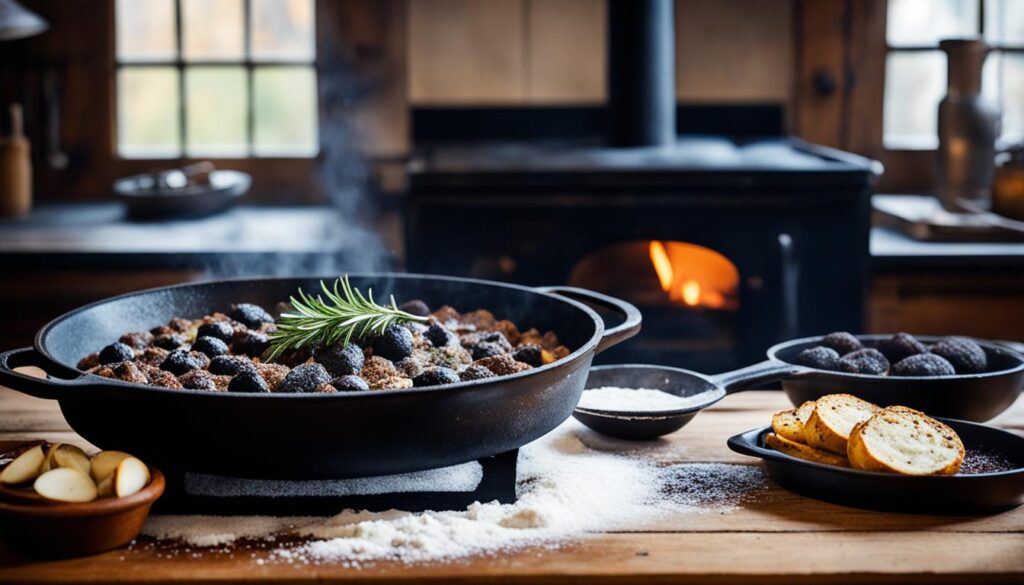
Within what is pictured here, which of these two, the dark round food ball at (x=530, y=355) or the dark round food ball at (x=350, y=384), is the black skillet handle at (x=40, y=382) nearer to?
the dark round food ball at (x=350, y=384)

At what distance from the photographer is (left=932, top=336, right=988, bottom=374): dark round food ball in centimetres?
159

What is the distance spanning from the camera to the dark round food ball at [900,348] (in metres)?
1.63

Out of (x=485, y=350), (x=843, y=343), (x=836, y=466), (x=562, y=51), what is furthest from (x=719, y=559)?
(x=562, y=51)

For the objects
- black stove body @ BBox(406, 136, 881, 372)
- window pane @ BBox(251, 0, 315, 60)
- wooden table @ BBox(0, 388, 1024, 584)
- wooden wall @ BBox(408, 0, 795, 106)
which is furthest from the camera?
window pane @ BBox(251, 0, 315, 60)

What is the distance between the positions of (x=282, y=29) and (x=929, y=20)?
6.71 feet

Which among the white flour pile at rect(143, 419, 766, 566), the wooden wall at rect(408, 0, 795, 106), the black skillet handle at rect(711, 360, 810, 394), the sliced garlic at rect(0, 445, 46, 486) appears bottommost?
the white flour pile at rect(143, 419, 766, 566)

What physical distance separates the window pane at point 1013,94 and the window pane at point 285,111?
86.6 inches

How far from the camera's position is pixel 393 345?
1.48 metres

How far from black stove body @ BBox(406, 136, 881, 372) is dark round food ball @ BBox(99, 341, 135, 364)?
133 centimetres

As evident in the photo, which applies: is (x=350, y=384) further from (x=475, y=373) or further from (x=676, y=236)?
(x=676, y=236)

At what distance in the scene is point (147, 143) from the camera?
12.4 ft

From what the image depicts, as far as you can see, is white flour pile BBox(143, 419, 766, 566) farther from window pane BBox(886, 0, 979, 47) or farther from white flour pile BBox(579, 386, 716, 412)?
window pane BBox(886, 0, 979, 47)

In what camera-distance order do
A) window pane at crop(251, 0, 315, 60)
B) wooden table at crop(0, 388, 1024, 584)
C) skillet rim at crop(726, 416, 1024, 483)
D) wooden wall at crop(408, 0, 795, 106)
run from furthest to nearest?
1. window pane at crop(251, 0, 315, 60)
2. wooden wall at crop(408, 0, 795, 106)
3. skillet rim at crop(726, 416, 1024, 483)
4. wooden table at crop(0, 388, 1024, 584)

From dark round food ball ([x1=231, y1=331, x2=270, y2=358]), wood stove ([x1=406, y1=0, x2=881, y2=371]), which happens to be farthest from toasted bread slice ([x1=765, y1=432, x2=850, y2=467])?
wood stove ([x1=406, y1=0, x2=881, y2=371])
